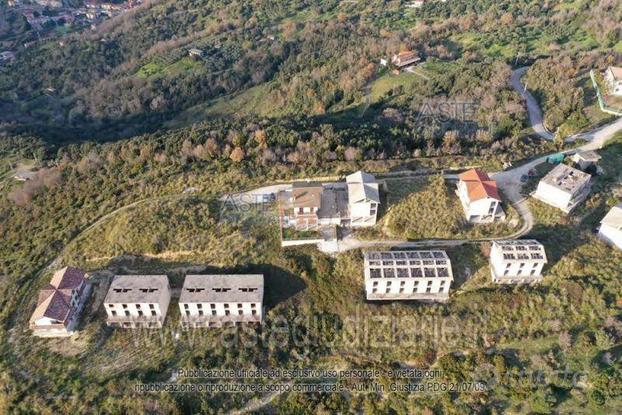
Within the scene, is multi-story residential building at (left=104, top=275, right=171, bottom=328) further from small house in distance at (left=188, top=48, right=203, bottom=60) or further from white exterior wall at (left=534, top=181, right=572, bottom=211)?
small house in distance at (left=188, top=48, right=203, bottom=60)

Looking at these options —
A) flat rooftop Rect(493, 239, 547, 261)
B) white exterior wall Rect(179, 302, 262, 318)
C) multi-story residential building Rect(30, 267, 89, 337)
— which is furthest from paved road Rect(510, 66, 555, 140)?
multi-story residential building Rect(30, 267, 89, 337)

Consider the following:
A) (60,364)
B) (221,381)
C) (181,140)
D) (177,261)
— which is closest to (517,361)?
(221,381)

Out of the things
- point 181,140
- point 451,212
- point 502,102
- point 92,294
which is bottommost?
point 92,294

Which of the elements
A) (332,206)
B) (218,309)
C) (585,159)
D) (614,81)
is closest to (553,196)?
(585,159)

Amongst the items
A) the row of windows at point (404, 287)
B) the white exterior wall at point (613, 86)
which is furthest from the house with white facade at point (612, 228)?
the white exterior wall at point (613, 86)

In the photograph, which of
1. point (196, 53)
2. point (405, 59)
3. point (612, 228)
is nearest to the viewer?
point (612, 228)

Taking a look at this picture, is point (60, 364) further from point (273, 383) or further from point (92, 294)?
point (273, 383)

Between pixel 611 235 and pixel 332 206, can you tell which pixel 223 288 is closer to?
pixel 332 206
